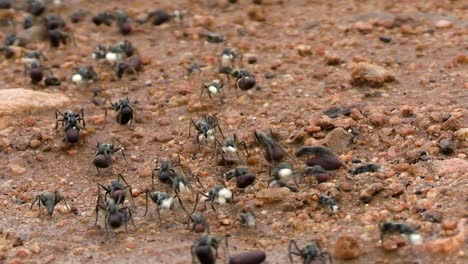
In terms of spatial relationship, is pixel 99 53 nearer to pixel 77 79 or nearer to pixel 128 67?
pixel 128 67

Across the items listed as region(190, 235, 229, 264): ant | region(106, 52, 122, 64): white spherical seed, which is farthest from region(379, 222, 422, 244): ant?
region(106, 52, 122, 64): white spherical seed

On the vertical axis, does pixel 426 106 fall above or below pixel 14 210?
above

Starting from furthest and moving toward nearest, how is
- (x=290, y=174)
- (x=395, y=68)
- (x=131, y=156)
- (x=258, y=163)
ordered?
1. (x=395, y=68)
2. (x=131, y=156)
3. (x=258, y=163)
4. (x=290, y=174)

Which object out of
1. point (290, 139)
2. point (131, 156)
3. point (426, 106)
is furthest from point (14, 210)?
point (426, 106)

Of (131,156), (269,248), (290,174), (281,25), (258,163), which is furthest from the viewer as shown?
(281,25)

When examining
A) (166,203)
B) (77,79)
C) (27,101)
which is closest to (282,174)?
(166,203)

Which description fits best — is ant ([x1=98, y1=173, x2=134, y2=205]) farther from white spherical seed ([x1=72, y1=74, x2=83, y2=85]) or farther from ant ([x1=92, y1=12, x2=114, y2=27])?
ant ([x1=92, y1=12, x2=114, y2=27])

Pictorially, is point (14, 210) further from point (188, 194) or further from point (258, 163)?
point (258, 163)

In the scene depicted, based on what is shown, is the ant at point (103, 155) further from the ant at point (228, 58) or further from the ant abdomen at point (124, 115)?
the ant at point (228, 58)
